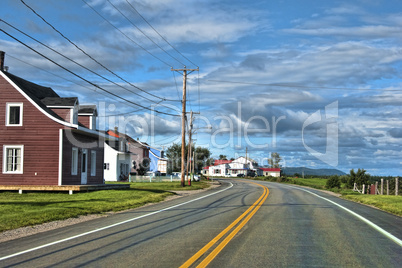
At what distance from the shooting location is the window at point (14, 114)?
2702 centimetres

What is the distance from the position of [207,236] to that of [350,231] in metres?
4.15

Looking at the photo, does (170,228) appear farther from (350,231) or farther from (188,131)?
(188,131)

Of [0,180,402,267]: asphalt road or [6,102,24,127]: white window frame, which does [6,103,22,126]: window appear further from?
[0,180,402,267]: asphalt road

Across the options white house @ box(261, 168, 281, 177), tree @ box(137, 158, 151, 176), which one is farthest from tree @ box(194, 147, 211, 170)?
tree @ box(137, 158, 151, 176)

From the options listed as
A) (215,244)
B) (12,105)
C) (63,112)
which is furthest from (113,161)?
(215,244)

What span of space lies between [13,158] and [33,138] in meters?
1.87

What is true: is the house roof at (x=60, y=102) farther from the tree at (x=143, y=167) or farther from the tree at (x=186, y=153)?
the tree at (x=186, y=153)

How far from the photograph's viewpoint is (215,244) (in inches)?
359

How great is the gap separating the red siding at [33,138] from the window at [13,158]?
206 millimetres

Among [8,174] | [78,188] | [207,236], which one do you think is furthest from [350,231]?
[8,174]

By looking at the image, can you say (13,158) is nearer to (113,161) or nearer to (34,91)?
(34,91)

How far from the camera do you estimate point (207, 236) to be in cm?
1023

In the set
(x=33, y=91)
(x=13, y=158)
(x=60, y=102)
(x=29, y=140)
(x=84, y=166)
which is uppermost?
(x=33, y=91)

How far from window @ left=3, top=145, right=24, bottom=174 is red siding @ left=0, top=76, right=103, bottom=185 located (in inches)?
8.1
